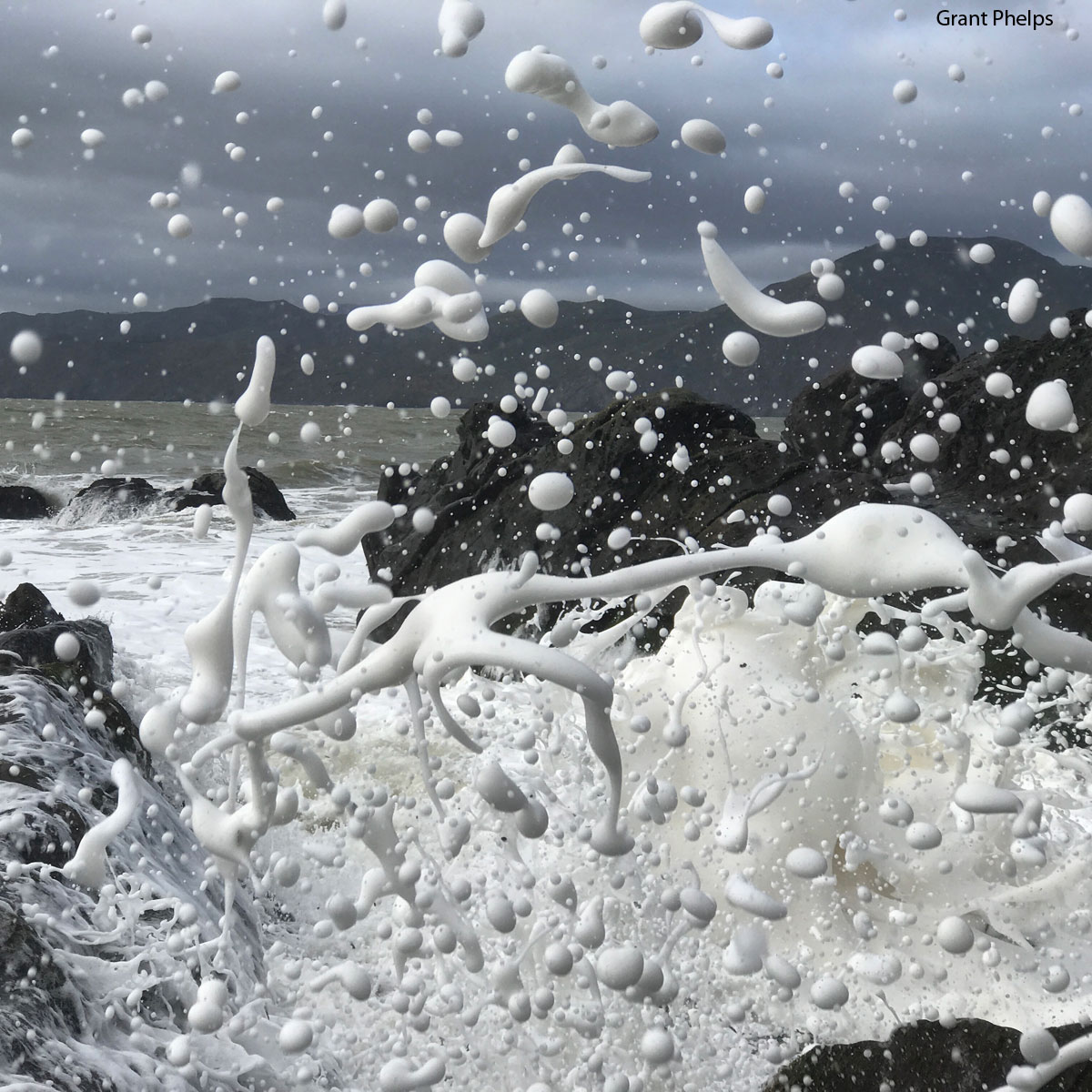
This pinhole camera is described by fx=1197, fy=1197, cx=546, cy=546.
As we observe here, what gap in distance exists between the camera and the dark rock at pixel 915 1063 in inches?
75.4

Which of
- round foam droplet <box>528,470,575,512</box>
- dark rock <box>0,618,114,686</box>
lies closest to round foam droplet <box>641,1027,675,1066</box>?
round foam droplet <box>528,470,575,512</box>

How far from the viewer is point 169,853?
2.70 metres

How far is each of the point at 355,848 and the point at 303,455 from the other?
1602 cm

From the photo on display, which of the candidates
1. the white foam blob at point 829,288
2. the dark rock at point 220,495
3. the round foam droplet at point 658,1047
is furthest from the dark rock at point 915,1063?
the dark rock at point 220,495

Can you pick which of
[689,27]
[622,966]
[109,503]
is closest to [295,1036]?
[622,966]

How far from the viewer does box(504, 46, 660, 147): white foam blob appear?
6.04 ft

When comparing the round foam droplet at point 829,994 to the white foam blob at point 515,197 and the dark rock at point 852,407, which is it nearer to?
the white foam blob at point 515,197

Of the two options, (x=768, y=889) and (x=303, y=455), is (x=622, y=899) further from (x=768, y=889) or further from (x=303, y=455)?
(x=303, y=455)

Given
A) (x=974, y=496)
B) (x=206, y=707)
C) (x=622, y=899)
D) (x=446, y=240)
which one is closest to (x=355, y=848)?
(x=622, y=899)

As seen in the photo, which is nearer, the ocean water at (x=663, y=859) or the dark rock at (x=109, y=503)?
the ocean water at (x=663, y=859)

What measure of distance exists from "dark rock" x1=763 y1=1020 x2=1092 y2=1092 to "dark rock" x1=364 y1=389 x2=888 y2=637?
10.4 feet

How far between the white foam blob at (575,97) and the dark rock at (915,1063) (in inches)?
58.7

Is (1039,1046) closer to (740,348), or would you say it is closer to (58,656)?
(740,348)

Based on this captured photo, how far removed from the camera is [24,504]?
13195 millimetres
